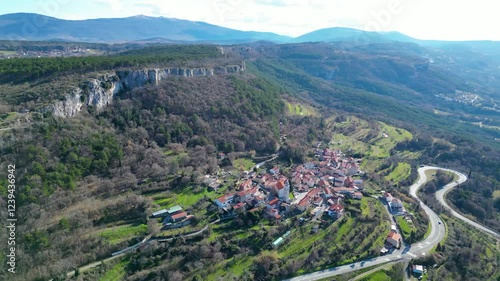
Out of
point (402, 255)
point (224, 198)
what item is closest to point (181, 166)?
point (224, 198)

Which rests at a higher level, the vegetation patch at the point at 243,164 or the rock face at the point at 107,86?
the rock face at the point at 107,86

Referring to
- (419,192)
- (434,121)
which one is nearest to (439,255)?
(419,192)

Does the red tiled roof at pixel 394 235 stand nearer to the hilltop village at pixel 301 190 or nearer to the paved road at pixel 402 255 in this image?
the paved road at pixel 402 255

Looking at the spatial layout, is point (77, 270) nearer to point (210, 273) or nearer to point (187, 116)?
point (210, 273)

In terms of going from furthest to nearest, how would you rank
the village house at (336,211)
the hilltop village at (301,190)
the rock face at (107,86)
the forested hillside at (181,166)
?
the rock face at (107,86), the village house at (336,211), the hilltop village at (301,190), the forested hillside at (181,166)

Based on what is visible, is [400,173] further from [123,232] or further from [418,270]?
[123,232]

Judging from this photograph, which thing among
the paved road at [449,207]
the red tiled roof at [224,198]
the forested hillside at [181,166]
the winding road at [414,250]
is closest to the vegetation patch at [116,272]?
the forested hillside at [181,166]

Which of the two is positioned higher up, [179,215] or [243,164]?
[243,164]

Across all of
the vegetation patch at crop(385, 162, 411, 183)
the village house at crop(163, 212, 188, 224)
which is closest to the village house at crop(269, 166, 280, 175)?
the village house at crop(163, 212, 188, 224)

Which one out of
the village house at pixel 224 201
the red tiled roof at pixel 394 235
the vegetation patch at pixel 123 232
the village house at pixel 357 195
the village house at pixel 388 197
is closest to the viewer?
the vegetation patch at pixel 123 232

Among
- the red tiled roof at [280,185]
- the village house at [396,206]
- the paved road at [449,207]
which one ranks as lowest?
the paved road at [449,207]
